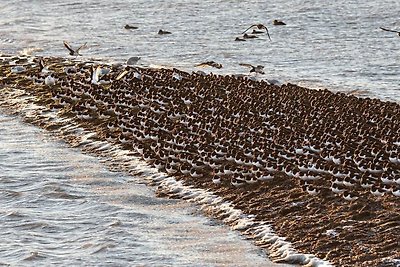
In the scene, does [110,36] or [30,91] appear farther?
[110,36]

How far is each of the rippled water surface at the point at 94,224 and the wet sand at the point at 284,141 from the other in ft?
1.62

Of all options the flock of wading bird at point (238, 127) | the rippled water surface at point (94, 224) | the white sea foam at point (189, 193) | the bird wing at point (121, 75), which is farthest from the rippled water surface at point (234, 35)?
the rippled water surface at point (94, 224)

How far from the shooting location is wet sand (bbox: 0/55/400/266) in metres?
9.97

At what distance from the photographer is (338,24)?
27766mm

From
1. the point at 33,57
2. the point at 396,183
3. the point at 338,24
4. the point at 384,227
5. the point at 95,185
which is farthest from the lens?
the point at 338,24

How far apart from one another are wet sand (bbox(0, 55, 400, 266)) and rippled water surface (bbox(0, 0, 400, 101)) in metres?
3.15

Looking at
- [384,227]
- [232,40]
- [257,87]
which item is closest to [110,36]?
[232,40]

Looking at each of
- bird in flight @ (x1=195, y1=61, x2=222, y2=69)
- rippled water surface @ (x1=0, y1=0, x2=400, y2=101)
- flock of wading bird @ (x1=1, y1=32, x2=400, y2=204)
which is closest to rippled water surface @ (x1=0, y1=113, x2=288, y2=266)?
flock of wading bird @ (x1=1, y1=32, x2=400, y2=204)

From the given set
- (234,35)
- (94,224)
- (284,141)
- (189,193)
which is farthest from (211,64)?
(94,224)

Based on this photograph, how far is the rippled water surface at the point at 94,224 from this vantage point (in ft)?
32.4

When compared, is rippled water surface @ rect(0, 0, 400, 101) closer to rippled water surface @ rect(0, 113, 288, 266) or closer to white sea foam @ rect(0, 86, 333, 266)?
white sea foam @ rect(0, 86, 333, 266)

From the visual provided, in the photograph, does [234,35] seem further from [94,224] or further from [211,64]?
[94,224]

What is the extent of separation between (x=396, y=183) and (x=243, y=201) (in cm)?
170

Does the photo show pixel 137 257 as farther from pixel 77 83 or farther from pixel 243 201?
pixel 77 83
